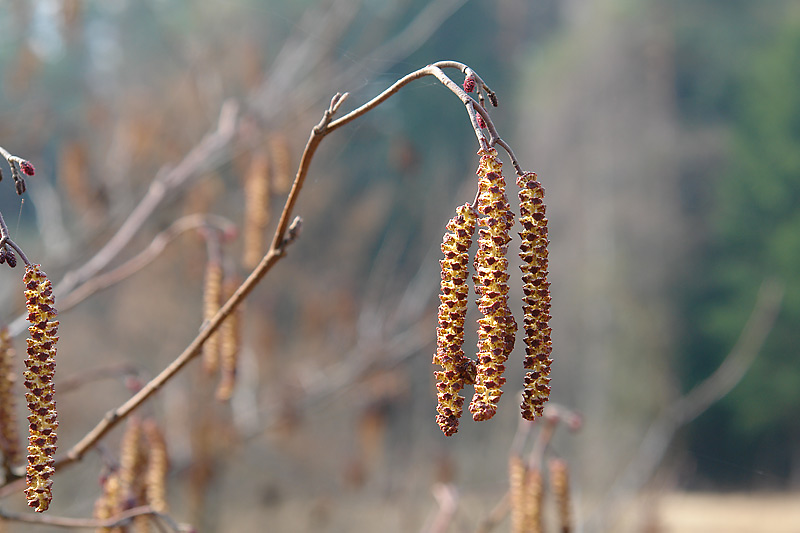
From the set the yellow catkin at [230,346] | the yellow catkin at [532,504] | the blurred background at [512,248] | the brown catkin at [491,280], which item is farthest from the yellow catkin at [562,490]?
the blurred background at [512,248]

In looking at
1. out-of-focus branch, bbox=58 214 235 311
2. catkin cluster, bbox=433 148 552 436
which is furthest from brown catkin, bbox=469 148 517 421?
out-of-focus branch, bbox=58 214 235 311

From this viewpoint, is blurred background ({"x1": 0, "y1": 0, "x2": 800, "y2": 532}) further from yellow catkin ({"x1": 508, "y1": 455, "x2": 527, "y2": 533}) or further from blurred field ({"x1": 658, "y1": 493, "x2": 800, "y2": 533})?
yellow catkin ({"x1": 508, "y1": 455, "x2": 527, "y2": 533})

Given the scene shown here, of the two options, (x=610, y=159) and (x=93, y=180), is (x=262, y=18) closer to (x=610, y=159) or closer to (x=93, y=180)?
(x=93, y=180)

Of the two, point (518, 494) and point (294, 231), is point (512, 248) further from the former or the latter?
point (294, 231)

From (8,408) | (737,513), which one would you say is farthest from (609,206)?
(8,408)

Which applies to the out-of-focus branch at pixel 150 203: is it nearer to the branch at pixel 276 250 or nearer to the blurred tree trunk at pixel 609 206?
the branch at pixel 276 250

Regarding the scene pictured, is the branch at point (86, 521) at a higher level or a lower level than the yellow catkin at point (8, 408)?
lower
